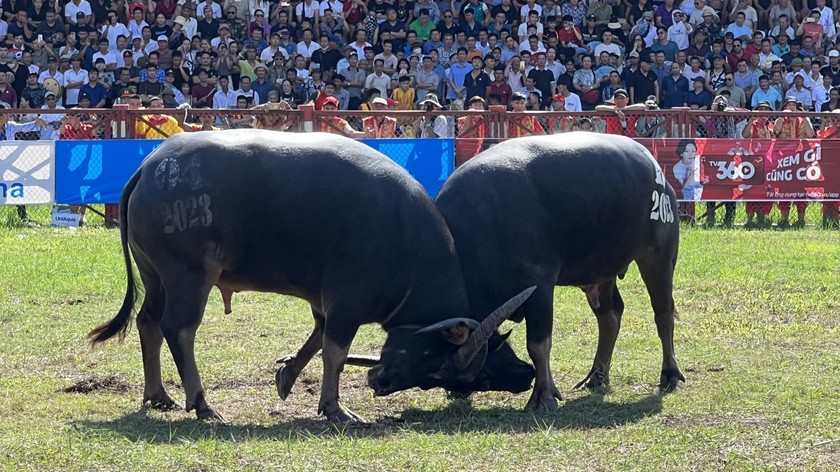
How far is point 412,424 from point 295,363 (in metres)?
1.12

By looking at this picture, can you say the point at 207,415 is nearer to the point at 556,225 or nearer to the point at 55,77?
the point at 556,225

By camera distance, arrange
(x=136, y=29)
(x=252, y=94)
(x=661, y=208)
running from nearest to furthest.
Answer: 1. (x=661, y=208)
2. (x=252, y=94)
3. (x=136, y=29)

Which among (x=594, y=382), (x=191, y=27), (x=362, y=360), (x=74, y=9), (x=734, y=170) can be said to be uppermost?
(x=74, y=9)

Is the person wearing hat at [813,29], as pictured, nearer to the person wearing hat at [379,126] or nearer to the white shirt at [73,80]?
the person wearing hat at [379,126]

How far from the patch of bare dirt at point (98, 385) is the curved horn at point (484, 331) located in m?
2.37

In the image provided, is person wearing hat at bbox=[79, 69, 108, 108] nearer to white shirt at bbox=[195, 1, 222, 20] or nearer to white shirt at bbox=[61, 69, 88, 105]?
white shirt at bbox=[61, 69, 88, 105]

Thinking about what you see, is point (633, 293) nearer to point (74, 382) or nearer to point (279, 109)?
point (74, 382)

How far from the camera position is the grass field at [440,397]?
6234mm

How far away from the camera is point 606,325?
9023mm

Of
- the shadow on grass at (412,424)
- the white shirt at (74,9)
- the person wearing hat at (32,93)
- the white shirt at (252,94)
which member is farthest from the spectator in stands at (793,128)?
the white shirt at (74,9)

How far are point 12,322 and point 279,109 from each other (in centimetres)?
795

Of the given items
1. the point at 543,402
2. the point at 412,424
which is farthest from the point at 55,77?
the point at 412,424

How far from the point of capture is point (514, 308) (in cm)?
745

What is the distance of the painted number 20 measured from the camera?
865 cm
